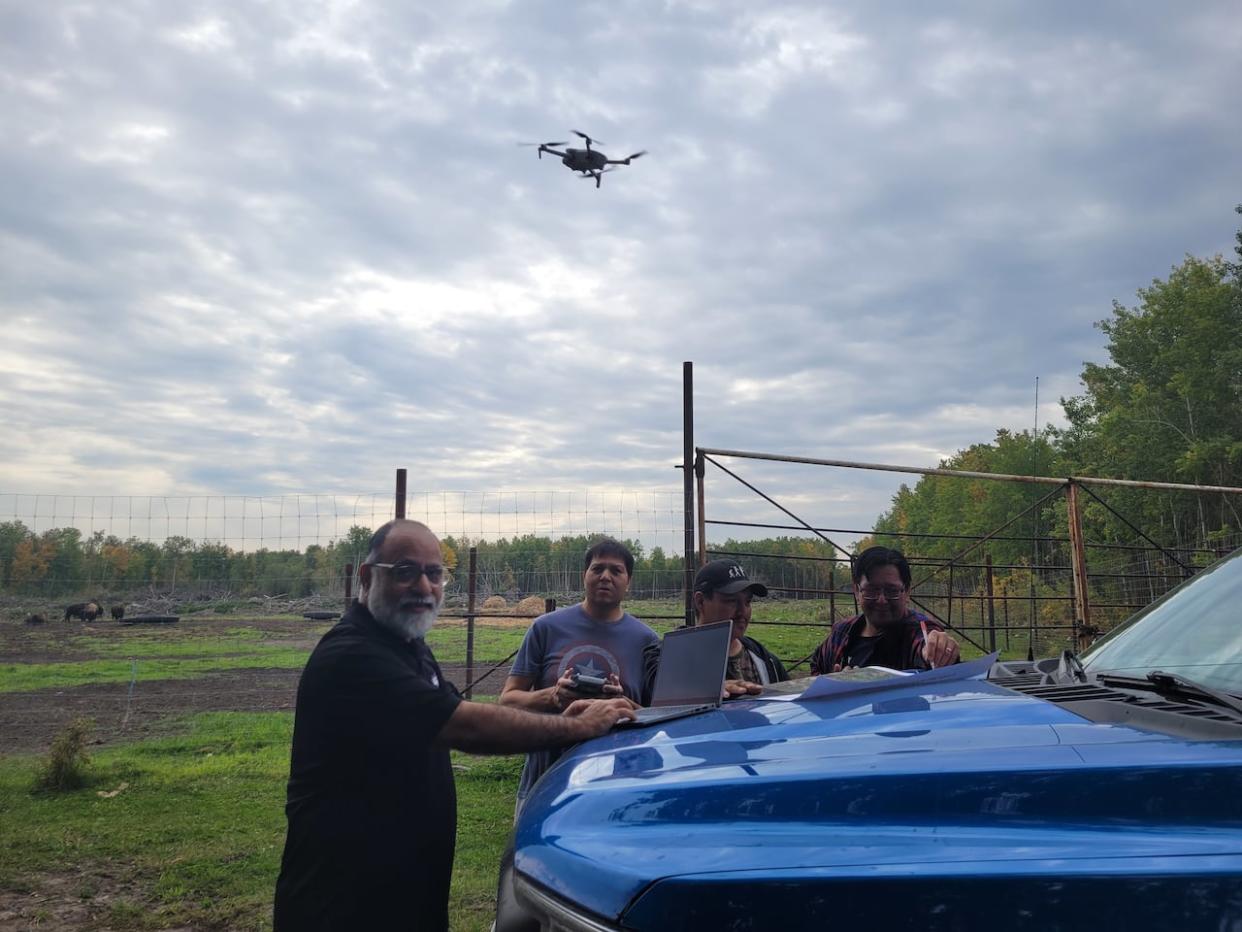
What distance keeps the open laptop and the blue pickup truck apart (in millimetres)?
405

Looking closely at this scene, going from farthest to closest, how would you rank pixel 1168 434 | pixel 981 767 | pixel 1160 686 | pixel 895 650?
pixel 1168 434 → pixel 895 650 → pixel 1160 686 → pixel 981 767

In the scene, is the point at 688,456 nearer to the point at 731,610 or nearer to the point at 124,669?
the point at 731,610

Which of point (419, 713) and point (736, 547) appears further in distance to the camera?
point (736, 547)

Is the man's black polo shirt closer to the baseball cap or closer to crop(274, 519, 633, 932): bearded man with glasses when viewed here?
crop(274, 519, 633, 932): bearded man with glasses

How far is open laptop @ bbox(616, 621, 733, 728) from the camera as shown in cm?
225

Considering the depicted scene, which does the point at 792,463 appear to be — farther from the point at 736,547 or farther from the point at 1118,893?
the point at 1118,893

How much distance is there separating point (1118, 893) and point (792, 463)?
6587mm

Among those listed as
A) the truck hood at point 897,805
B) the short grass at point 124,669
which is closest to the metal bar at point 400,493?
the truck hood at point 897,805

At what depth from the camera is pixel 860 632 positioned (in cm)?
403

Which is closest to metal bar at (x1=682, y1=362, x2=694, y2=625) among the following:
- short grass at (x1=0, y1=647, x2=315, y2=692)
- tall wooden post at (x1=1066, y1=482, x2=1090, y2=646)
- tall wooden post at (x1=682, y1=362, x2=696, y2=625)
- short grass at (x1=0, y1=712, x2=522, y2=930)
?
tall wooden post at (x1=682, y1=362, x2=696, y2=625)

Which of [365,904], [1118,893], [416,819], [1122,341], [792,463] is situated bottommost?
[365,904]

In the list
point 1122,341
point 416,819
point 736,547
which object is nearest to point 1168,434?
point 1122,341

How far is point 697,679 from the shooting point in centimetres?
248

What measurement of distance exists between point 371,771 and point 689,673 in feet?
2.93
